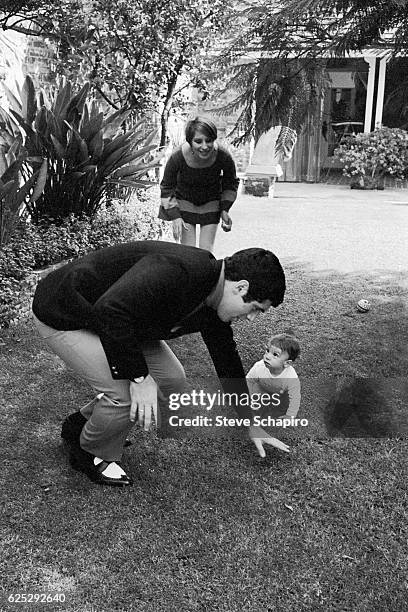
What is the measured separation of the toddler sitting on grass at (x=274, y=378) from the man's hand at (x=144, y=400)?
0.60 m

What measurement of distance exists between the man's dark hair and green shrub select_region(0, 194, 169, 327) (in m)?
Answer: 2.47

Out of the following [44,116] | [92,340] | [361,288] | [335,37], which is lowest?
[361,288]

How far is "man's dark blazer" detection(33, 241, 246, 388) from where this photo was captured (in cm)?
211

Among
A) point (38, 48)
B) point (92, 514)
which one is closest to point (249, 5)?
point (92, 514)

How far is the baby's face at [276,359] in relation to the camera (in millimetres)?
2846

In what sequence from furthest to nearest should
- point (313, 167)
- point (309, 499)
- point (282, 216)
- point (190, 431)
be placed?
1. point (313, 167)
2. point (282, 216)
3. point (190, 431)
4. point (309, 499)

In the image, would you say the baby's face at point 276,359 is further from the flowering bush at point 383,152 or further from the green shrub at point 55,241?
the green shrub at point 55,241

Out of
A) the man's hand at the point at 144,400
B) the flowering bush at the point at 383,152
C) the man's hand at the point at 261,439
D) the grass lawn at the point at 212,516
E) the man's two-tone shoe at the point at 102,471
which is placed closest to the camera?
the grass lawn at the point at 212,516

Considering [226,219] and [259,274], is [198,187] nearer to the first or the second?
[226,219]

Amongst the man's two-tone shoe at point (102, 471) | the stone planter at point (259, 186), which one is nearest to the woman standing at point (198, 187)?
the man's two-tone shoe at point (102, 471)

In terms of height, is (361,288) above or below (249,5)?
below

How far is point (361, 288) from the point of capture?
5621 mm

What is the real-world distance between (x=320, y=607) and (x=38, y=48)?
708cm

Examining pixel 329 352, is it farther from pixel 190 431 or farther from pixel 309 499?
pixel 309 499
